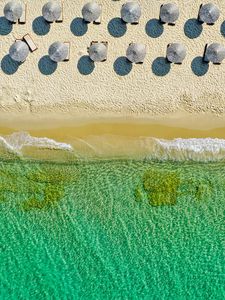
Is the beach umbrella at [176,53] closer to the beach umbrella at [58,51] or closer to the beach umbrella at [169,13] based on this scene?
the beach umbrella at [169,13]

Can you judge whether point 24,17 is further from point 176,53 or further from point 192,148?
point 192,148

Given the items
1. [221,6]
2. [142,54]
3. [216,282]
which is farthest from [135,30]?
[216,282]

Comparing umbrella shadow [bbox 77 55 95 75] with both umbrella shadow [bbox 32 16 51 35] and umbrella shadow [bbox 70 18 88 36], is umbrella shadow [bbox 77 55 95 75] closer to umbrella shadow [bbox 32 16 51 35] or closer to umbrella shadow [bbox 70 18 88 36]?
umbrella shadow [bbox 70 18 88 36]

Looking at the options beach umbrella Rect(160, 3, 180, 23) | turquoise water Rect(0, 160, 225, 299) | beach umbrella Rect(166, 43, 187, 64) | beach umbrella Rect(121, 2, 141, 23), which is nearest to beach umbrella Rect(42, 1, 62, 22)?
beach umbrella Rect(121, 2, 141, 23)

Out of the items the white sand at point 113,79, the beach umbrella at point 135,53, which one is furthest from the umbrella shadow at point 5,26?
the beach umbrella at point 135,53

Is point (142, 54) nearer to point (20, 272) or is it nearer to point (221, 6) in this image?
point (221, 6)

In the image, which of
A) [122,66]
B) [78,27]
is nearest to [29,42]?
[78,27]
